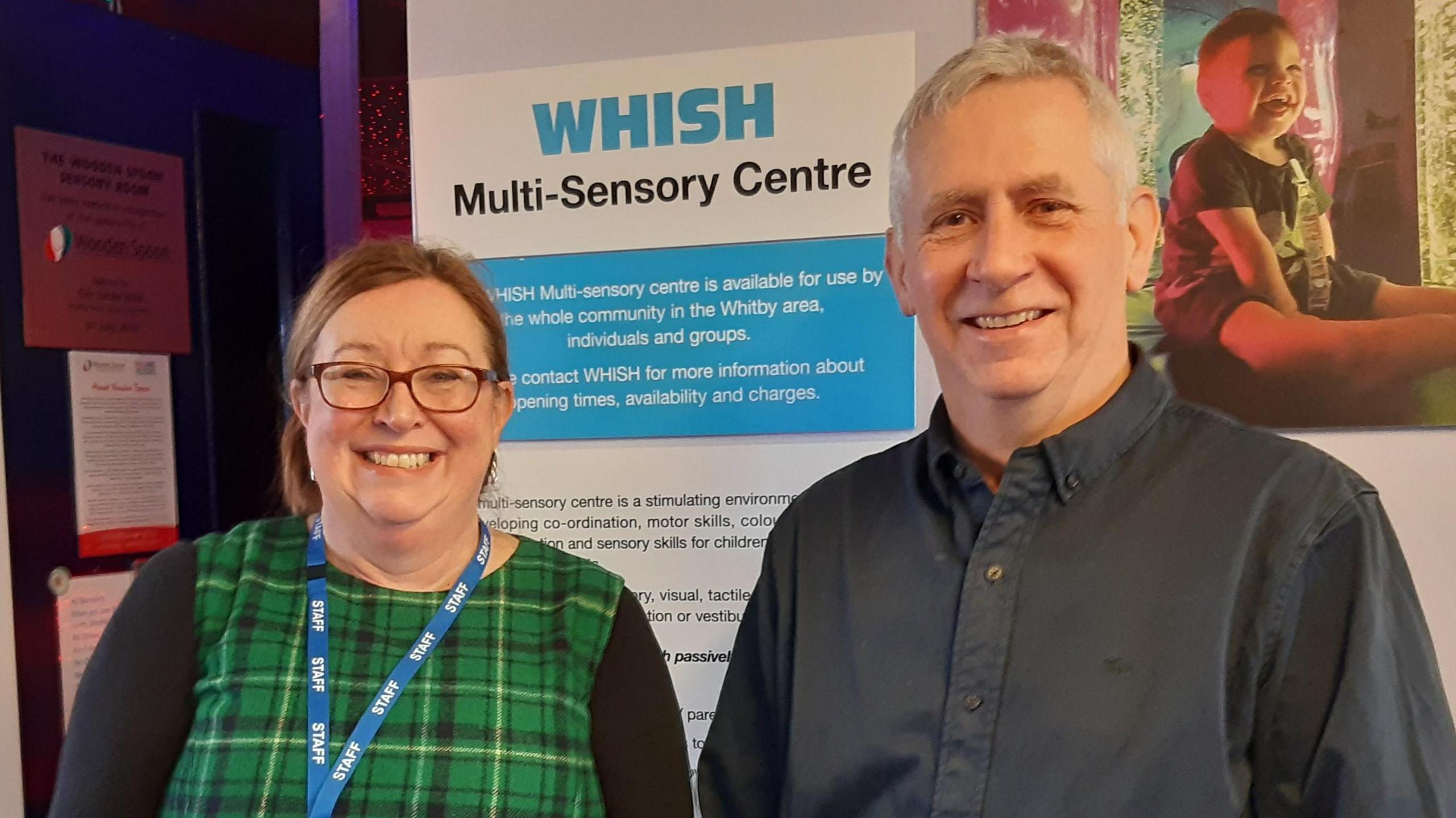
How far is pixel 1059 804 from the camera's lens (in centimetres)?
115

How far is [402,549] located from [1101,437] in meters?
0.97

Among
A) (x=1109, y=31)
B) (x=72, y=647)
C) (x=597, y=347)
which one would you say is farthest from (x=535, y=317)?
(x=72, y=647)

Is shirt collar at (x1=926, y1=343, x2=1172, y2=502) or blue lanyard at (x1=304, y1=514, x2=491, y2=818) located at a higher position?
shirt collar at (x1=926, y1=343, x2=1172, y2=502)

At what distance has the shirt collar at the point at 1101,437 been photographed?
1240 mm

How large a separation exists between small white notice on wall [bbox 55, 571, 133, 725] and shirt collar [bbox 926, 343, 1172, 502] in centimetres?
271

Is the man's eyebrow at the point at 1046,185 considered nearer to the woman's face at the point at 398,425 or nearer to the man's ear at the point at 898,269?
the man's ear at the point at 898,269

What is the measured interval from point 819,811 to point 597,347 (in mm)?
1282

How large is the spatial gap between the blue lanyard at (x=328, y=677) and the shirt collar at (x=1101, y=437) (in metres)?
0.74

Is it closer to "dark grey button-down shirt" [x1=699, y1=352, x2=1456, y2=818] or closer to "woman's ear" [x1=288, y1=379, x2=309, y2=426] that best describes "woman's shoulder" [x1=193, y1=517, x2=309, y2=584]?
"woman's ear" [x1=288, y1=379, x2=309, y2=426]

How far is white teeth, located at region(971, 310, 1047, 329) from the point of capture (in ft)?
4.01

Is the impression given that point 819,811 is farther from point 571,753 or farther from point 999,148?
point 999,148

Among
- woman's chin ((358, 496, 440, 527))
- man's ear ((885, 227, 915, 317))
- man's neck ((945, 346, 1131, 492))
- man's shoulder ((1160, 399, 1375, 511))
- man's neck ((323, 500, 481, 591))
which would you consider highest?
man's ear ((885, 227, 915, 317))

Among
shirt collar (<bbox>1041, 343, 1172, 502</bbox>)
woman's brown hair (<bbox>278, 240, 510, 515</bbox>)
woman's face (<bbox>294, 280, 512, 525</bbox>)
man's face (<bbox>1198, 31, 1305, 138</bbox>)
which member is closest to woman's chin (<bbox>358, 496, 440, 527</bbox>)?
woman's face (<bbox>294, 280, 512, 525</bbox>)

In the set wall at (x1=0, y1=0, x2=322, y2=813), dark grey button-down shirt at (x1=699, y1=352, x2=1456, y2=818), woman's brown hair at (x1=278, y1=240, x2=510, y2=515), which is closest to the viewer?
dark grey button-down shirt at (x1=699, y1=352, x2=1456, y2=818)
